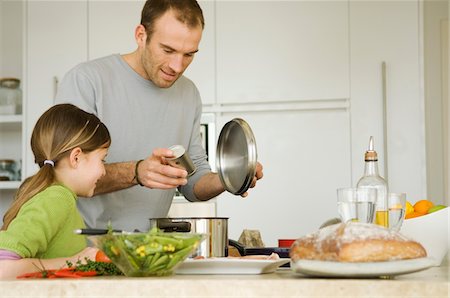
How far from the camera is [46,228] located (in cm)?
146

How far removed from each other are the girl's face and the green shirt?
0.50 feet

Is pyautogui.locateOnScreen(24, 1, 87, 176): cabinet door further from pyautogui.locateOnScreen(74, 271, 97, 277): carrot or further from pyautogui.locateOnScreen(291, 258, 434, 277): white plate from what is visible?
pyautogui.locateOnScreen(291, 258, 434, 277): white plate

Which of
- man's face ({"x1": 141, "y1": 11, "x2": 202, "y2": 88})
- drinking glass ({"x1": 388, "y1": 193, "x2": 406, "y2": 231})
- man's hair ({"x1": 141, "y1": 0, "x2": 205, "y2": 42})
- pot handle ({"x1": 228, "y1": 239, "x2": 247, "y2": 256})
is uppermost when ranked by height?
man's hair ({"x1": 141, "y1": 0, "x2": 205, "y2": 42})

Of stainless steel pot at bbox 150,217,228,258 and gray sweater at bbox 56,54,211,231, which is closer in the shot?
stainless steel pot at bbox 150,217,228,258

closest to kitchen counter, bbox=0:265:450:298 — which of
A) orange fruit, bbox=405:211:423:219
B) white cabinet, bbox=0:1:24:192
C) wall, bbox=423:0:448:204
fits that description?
orange fruit, bbox=405:211:423:219

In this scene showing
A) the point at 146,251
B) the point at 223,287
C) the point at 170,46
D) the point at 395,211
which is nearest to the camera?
the point at 223,287

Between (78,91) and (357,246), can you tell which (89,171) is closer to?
(78,91)

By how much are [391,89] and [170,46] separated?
5.22 feet

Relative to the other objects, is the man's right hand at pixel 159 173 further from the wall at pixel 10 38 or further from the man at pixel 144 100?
the wall at pixel 10 38

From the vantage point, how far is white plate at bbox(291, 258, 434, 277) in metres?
0.99

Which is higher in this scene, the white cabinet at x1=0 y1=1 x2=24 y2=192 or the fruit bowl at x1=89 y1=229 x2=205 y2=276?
the white cabinet at x1=0 y1=1 x2=24 y2=192

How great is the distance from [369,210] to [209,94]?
228cm

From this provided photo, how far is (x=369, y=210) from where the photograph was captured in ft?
4.31

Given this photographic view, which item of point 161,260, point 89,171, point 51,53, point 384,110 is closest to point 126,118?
point 89,171
